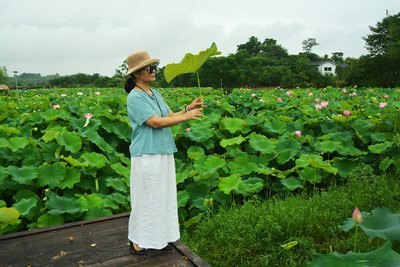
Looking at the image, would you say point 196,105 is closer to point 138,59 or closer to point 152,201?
point 138,59

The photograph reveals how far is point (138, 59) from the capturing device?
232cm

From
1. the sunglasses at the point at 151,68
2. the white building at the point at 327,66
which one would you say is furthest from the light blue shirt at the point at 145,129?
the white building at the point at 327,66

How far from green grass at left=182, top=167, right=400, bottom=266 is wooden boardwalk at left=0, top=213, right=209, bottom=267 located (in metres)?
0.39

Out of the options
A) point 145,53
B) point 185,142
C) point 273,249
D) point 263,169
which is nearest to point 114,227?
point 273,249

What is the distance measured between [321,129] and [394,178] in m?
1.52

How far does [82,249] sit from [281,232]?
1.33m

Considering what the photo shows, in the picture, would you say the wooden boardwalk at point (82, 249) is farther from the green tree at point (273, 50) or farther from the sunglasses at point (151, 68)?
the green tree at point (273, 50)

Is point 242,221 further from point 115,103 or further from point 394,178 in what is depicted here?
point 115,103

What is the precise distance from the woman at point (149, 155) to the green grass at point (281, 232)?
0.52 meters

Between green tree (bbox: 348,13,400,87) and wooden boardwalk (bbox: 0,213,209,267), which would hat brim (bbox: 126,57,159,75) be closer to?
wooden boardwalk (bbox: 0,213,209,267)

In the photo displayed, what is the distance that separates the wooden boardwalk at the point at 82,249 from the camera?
7.80 ft

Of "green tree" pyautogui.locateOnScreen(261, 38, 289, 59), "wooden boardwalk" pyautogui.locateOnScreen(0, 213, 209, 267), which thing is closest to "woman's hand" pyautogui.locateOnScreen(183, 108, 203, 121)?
"wooden boardwalk" pyautogui.locateOnScreen(0, 213, 209, 267)

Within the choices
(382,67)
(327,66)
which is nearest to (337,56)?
(327,66)

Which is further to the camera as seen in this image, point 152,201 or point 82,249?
point 82,249
